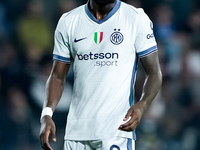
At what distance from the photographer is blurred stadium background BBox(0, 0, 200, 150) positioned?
6363 millimetres

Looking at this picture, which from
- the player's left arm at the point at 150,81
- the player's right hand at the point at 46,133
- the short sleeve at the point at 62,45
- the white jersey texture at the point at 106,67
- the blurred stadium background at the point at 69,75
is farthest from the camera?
the blurred stadium background at the point at 69,75

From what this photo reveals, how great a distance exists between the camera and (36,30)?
7.52 metres

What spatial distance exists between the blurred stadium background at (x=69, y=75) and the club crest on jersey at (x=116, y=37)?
9.42 ft

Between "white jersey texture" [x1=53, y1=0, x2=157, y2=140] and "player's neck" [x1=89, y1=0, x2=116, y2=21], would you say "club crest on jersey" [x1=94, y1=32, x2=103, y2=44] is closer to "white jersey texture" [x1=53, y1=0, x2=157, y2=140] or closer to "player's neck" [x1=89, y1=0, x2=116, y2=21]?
"white jersey texture" [x1=53, y1=0, x2=157, y2=140]

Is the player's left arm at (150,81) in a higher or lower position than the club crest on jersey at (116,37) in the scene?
lower

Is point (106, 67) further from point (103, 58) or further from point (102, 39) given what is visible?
point (102, 39)

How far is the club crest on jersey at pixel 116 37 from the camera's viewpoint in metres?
3.46

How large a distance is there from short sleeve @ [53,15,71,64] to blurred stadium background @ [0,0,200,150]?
259 cm

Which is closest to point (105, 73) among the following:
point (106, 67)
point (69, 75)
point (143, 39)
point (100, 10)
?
point (106, 67)

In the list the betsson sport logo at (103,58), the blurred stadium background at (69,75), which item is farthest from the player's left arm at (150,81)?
the blurred stadium background at (69,75)

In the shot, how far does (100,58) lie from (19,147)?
328cm

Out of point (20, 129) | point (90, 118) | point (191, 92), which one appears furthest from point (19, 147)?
point (90, 118)

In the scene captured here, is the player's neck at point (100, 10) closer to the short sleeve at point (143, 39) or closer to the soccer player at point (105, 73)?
the soccer player at point (105, 73)

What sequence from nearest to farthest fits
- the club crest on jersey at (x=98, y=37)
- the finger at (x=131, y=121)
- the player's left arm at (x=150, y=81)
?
the finger at (x=131, y=121)
the player's left arm at (x=150, y=81)
the club crest on jersey at (x=98, y=37)
